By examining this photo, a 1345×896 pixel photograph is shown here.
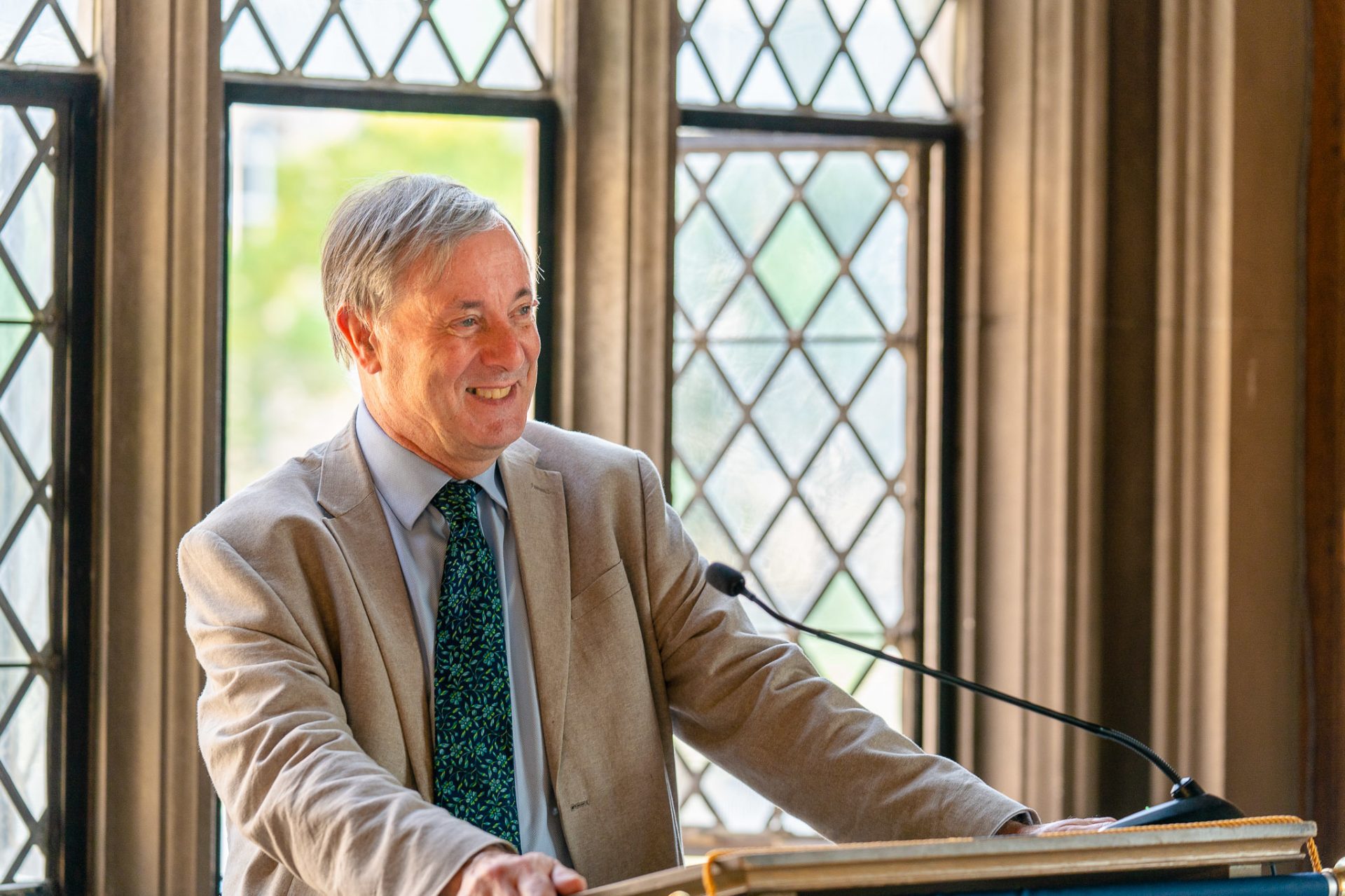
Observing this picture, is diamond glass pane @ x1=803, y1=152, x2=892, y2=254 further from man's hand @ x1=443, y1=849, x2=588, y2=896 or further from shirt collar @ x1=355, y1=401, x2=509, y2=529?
man's hand @ x1=443, y1=849, x2=588, y2=896

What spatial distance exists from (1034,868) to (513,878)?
531mm

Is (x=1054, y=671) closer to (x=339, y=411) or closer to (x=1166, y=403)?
(x=1166, y=403)

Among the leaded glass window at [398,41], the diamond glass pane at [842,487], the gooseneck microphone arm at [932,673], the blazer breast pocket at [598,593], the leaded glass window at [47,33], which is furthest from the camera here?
the diamond glass pane at [842,487]

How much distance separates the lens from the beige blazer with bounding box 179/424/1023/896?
1678 mm

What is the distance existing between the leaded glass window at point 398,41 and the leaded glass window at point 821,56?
1.12ft

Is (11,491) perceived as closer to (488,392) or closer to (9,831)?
(9,831)

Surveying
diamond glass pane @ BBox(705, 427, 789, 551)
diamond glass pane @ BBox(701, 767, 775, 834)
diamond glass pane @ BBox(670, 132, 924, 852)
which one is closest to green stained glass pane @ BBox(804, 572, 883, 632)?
diamond glass pane @ BBox(670, 132, 924, 852)

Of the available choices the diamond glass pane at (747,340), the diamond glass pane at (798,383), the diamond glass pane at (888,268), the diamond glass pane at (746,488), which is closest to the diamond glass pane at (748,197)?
the diamond glass pane at (798,383)

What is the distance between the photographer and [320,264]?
6.81ft

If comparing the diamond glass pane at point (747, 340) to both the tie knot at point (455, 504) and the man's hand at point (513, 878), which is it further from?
the man's hand at point (513, 878)

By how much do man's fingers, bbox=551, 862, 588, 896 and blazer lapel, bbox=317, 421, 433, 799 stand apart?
478 millimetres

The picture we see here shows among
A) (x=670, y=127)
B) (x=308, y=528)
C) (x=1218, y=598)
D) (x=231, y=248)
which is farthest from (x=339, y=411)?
(x=1218, y=598)

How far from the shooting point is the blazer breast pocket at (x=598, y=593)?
2.07m

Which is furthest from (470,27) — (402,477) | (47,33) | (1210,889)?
(1210,889)
